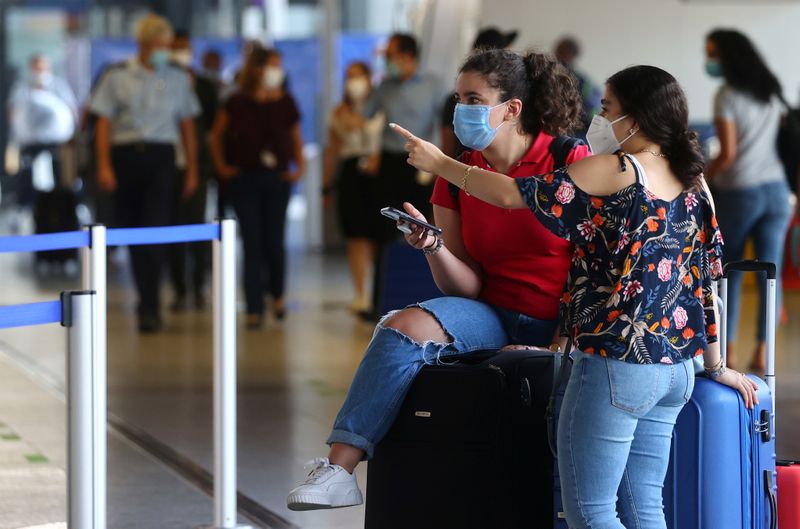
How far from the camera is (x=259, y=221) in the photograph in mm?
9539

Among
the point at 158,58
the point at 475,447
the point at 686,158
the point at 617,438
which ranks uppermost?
the point at 158,58

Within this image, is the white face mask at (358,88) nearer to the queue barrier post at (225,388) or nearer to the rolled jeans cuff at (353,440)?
the queue barrier post at (225,388)

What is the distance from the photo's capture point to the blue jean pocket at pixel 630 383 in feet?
10.2

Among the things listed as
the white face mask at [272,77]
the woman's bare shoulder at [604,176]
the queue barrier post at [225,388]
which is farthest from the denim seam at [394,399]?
the white face mask at [272,77]

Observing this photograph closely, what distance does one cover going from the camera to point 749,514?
3424 mm

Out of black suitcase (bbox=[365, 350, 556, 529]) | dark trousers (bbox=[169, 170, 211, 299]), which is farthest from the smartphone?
dark trousers (bbox=[169, 170, 211, 299])

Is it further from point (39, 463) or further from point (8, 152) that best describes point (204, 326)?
point (8, 152)

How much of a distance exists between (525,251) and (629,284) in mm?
714

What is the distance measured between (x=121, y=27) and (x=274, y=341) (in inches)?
508

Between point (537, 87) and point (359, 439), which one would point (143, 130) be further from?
point (359, 439)

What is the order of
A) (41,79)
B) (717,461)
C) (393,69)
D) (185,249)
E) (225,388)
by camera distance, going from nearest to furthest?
(717,461)
(225,388)
(393,69)
(185,249)
(41,79)

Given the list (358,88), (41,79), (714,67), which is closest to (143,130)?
(358,88)

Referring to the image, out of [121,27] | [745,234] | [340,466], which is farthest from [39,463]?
[121,27]

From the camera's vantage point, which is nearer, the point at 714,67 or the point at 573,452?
the point at 573,452
